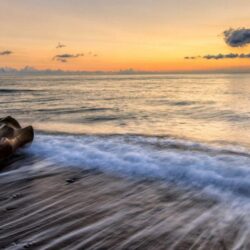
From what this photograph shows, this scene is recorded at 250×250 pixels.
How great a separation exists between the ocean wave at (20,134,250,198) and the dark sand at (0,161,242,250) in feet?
2.22

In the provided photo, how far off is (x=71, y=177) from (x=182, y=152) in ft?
11.1

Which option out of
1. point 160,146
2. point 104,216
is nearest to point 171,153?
point 160,146

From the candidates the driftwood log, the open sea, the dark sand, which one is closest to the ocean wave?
the open sea

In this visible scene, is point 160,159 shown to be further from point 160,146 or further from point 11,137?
point 11,137

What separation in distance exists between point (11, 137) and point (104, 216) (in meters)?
5.13

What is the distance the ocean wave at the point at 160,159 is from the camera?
685cm

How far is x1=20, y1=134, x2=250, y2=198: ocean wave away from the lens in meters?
6.85

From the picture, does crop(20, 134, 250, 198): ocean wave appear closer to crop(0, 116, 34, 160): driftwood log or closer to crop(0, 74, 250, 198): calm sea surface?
crop(0, 74, 250, 198): calm sea surface

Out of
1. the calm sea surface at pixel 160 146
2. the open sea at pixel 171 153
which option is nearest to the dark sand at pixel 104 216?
the open sea at pixel 171 153

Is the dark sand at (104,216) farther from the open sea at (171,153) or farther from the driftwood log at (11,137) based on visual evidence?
the driftwood log at (11,137)

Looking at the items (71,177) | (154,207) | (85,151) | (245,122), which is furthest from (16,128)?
(245,122)

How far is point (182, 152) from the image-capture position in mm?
9266

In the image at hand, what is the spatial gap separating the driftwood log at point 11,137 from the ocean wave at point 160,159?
0.38m

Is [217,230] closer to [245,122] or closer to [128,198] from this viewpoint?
[128,198]
